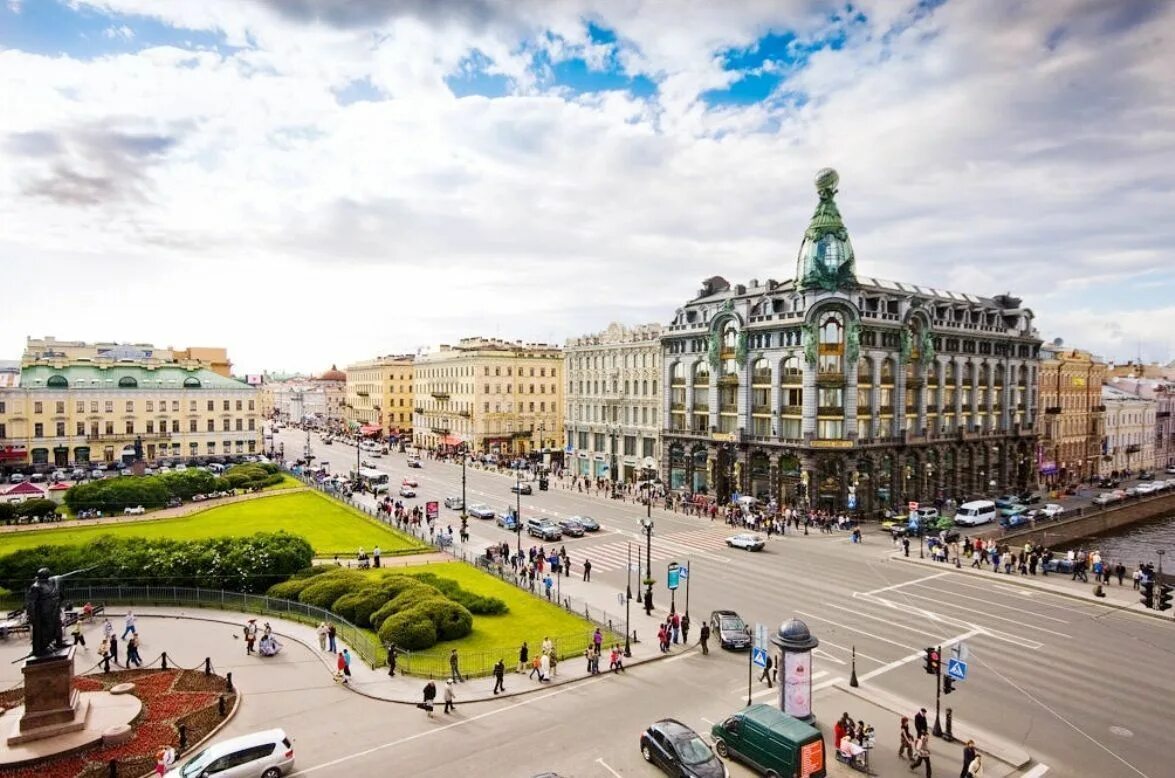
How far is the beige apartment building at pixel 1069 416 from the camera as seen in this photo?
8481 cm

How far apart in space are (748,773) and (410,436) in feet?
405

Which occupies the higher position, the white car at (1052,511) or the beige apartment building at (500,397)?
the beige apartment building at (500,397)

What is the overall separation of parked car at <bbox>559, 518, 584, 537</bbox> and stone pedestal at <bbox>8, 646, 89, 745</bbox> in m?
33.7

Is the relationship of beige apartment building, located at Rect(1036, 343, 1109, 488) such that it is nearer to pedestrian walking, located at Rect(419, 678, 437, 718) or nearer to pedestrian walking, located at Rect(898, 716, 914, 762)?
pedestrian walking, located at Rect(898, 716, 914, 762)

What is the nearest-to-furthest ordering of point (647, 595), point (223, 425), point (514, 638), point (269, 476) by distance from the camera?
point (514, 638), point (647, 595), point (269, 476), point (223, 425)

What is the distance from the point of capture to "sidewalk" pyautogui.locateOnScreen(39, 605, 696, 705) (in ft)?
81.0

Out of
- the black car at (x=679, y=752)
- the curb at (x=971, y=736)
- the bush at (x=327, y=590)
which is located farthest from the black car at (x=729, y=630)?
the bush at (x=327, y=590)

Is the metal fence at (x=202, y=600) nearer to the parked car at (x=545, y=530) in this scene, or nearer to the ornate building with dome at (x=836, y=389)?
the parked car at (x=545, y=530)

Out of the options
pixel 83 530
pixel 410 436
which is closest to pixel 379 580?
pixel 83 530

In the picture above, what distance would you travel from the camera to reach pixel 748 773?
770 inches

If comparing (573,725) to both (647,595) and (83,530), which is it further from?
(83,530)

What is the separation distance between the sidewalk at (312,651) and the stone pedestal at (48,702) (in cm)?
568

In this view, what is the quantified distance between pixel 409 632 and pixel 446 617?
1.97 meters

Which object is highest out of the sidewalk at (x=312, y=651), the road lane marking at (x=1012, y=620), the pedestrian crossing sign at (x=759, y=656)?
the pedestrian crossing sign at (x=759, y=656)
